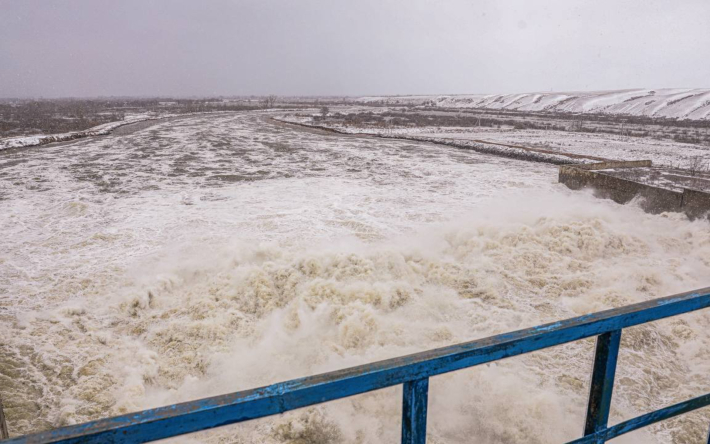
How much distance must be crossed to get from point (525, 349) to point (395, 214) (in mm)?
9295

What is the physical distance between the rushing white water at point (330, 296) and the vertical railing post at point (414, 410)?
9.52 ft

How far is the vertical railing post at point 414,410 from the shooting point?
136cm

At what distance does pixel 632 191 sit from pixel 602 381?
446 inches

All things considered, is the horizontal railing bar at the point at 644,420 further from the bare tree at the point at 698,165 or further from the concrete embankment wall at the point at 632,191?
the bare tree at the point at 698,165

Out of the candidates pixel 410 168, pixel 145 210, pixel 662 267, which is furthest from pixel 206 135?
pixel 662 267

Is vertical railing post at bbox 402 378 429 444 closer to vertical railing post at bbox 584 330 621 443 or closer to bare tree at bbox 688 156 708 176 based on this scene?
vertical railing post at bbox 584 330 621 443

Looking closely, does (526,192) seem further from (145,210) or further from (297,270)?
(145,210)

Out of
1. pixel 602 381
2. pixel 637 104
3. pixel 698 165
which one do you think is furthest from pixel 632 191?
pixel 637 104

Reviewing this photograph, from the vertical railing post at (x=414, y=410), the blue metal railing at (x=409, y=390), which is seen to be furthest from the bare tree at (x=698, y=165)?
the vertical railing post at (x=414, y=410)

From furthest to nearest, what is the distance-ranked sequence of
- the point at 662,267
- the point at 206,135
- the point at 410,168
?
1. the point at 206,135
2. the point at 410,168
3. the point at 662,267

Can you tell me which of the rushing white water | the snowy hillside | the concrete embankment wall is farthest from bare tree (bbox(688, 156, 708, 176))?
the snowy hillside

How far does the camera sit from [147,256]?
26.2 feet

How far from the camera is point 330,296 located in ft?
21.4

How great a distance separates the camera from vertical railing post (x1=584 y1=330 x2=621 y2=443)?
1628 millimetres
